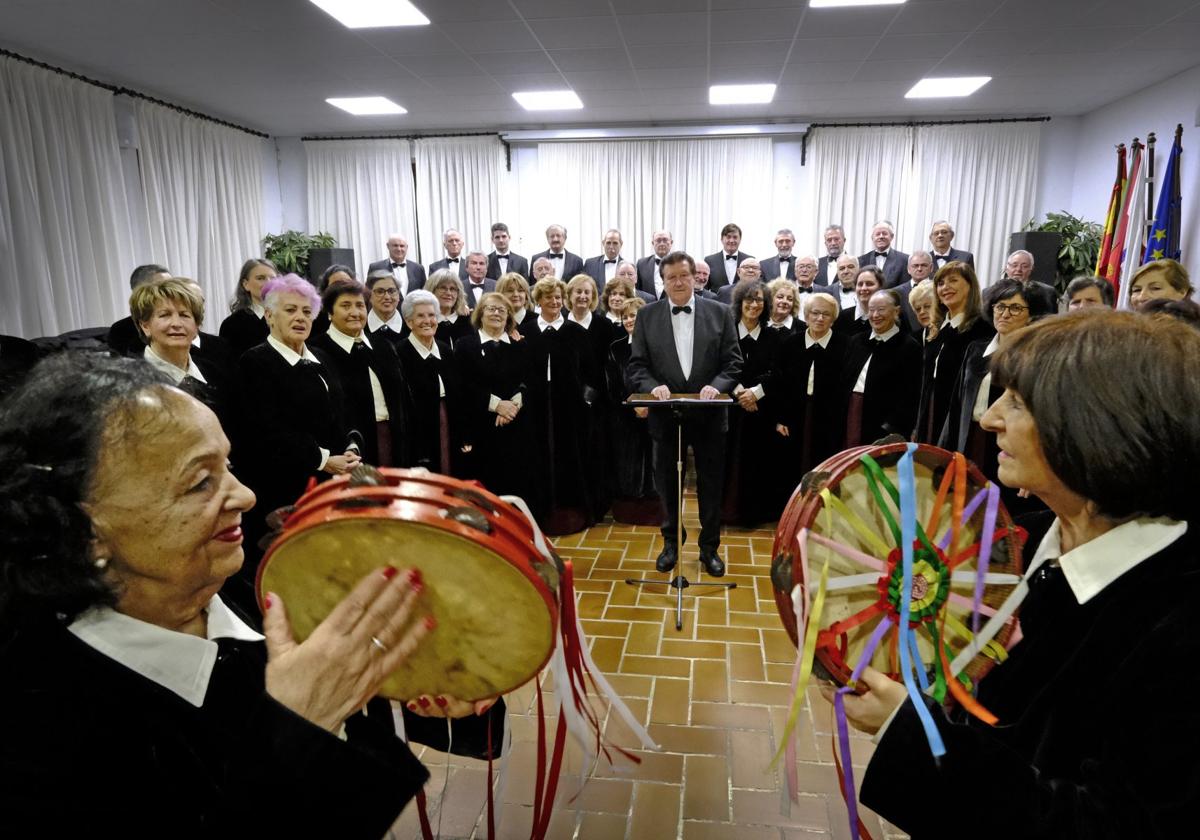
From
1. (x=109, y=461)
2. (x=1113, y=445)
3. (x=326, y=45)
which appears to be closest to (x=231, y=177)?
(x=326, y=45)

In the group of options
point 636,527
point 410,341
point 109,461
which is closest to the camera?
point 109,461

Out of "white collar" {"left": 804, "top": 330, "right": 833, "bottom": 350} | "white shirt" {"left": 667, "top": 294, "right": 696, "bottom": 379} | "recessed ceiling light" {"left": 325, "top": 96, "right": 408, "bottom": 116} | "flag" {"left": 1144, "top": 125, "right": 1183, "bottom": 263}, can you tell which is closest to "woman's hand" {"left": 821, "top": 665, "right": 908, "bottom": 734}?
"white shirt" {"left": 667, "top": 294, "right": 696, "bottom": 379}

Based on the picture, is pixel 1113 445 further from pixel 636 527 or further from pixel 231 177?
pixel 231 177

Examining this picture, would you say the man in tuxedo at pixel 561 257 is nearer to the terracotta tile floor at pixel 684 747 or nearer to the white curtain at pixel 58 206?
the white curtain at pixel 58 206

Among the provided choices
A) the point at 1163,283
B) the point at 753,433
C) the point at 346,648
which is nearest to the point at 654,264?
the point at 753,433

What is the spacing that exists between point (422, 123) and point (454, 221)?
159 cm

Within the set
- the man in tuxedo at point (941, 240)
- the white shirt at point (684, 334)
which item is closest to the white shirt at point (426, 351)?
the white shirt at point (684, 334)

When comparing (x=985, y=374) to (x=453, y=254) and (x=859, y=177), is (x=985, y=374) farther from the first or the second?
(x=859, y=177)

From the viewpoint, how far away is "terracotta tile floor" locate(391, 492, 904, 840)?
238 centimetres

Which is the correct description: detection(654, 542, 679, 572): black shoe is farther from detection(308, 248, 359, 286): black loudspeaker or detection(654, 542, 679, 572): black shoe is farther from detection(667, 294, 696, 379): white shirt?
detection(308, 248, 359, 286): black loudspeaker

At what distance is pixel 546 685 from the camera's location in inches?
127

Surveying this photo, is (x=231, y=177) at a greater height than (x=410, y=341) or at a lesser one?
greater

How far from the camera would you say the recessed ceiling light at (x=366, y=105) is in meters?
8.89

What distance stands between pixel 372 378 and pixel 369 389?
0.34 feet
